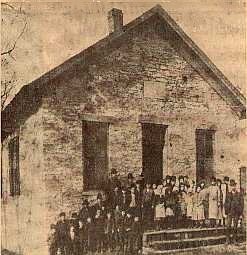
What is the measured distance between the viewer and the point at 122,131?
7.29 ft

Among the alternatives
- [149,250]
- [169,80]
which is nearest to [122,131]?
[169,80]

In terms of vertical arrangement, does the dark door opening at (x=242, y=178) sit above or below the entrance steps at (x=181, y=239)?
above

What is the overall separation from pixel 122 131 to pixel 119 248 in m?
0.42

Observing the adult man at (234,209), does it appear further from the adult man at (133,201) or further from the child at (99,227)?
the child at (99,227)

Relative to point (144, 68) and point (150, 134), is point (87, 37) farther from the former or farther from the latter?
point (150, 134)

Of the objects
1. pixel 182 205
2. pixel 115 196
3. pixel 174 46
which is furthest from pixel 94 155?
pixel 174 46

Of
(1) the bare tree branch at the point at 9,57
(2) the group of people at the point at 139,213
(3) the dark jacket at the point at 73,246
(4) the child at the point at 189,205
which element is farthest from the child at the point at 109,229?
(1) the bare tree branch at the point at 9,57

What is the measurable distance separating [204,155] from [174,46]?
0.44 m

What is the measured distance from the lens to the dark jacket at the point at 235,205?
2347mm

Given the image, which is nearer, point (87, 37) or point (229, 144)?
point (87, 37)

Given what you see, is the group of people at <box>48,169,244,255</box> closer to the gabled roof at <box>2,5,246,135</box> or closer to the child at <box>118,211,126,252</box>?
the child at <box>118,211,126,252</box>

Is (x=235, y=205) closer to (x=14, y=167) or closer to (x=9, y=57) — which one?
(x=14, y=167)

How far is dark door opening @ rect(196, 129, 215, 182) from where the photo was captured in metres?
2.34

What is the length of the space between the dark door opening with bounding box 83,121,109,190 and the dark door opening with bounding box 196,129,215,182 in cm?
40
